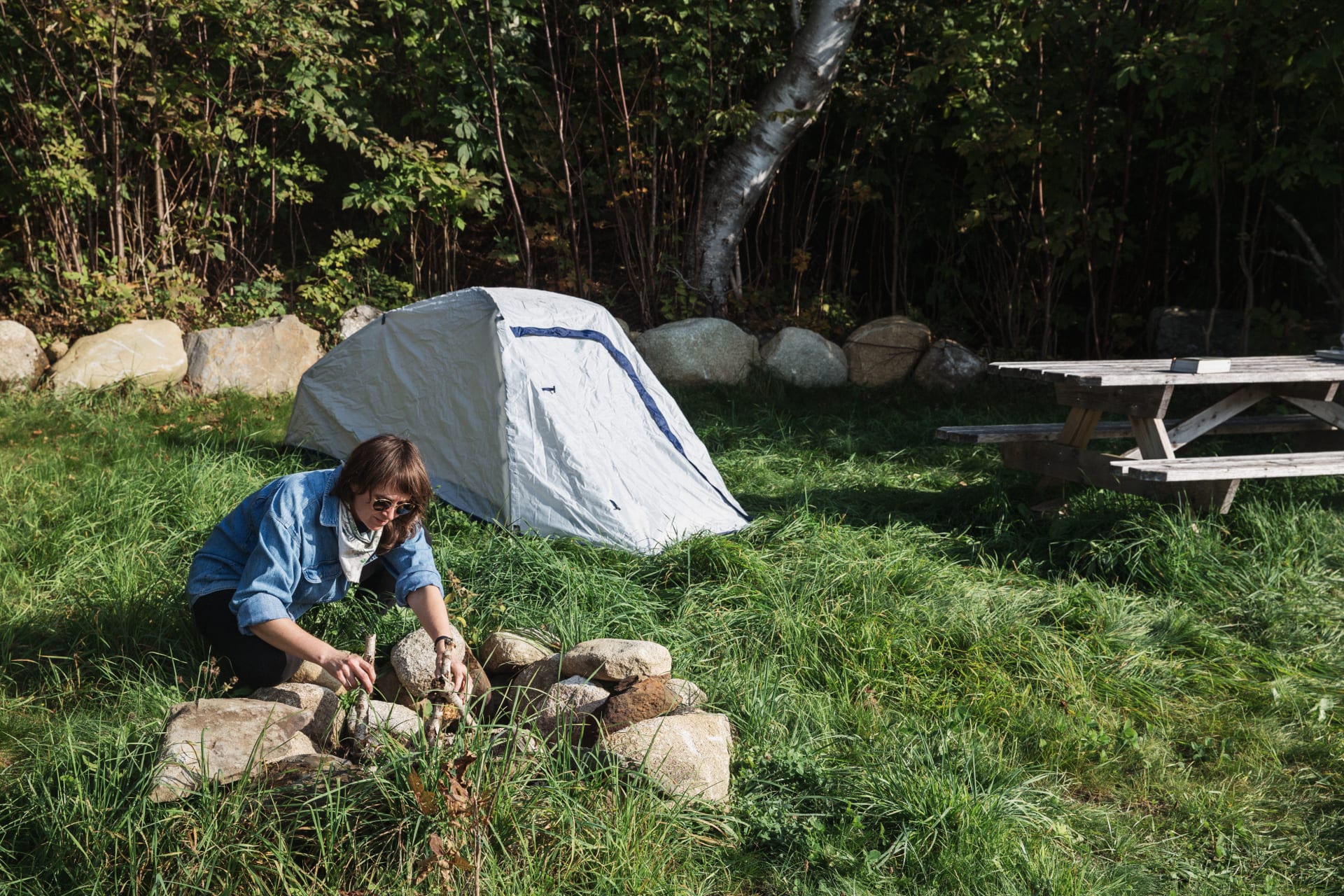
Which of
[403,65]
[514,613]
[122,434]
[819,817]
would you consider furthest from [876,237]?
[819,817]

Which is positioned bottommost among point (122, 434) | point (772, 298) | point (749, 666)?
point (749, 666)

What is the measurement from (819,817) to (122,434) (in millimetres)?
4977

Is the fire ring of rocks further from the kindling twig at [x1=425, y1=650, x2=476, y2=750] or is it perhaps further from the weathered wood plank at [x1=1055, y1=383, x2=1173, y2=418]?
the weathered wood plank at [x1=1055, y1=383, x2=1173, y2=418]

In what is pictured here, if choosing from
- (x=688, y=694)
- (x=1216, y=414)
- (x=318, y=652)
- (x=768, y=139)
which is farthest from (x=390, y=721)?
(x=768, y=139)

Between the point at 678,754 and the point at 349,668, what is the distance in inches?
31.6

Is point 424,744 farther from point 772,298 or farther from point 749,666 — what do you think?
point 772,298

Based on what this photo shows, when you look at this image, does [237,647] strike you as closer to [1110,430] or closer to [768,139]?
[1110,430]

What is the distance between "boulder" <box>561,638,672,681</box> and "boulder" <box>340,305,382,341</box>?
20.2ft

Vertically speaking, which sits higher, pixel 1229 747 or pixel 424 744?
pixel 424 744

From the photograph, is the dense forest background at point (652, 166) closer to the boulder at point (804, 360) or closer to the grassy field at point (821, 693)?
the boulder at point (804, 360)

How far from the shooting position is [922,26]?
898cm

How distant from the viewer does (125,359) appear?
7.39 metres

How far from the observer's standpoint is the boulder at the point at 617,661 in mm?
2844

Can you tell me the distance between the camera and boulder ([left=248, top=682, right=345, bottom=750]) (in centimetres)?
254
